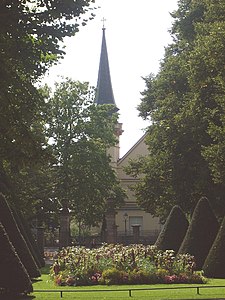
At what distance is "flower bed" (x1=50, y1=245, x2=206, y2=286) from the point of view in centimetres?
2045

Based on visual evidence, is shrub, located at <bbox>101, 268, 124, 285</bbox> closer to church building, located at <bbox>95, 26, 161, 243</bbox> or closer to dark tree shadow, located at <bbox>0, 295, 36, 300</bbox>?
dark tree shadow, located at <bbox>0, 295, 36, 300</bbox>

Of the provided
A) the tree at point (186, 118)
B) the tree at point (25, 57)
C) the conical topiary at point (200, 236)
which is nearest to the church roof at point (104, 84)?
the tree at point (186, 118)

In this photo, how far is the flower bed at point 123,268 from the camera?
2045 cm

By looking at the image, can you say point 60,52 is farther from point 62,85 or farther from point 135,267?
point 62,85

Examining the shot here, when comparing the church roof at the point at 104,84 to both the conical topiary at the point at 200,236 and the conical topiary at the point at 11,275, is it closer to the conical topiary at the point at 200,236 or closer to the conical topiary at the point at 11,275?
the conical topiary at the point at 200,236

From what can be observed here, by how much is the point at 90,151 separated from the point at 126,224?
17915 millimetres

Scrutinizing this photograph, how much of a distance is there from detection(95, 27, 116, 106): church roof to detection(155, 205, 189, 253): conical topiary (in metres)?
36.0

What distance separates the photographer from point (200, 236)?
963 inches

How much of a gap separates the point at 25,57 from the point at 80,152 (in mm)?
27001

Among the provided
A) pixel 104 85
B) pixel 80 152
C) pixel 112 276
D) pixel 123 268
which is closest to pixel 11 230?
pixel 112 276

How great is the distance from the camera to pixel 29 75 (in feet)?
57.0

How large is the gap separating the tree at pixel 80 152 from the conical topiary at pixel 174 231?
14.9 m

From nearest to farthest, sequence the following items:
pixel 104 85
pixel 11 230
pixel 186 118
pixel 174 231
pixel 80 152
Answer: pixel 11 230 < pixel 174 231 < pixel 186 118 < pixel 80 152 < pixel 104 85

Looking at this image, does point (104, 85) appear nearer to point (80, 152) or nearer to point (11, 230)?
point (80, 152)
